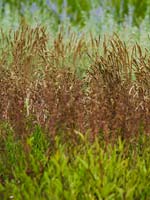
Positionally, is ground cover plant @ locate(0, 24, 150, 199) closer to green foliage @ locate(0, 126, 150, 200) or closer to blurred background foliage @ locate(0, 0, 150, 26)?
green foliage @ locate(0, 126, 150, 200)

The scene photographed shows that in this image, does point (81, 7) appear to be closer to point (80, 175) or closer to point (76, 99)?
point (76, 99)

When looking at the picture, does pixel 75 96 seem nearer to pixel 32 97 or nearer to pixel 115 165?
pixel 32 97

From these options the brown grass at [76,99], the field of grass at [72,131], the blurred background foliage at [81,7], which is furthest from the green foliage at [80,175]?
the blurred background foliage at [81,7]

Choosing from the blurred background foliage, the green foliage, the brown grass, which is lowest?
the green foliage

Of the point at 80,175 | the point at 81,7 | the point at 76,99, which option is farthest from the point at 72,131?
the point at 81,7

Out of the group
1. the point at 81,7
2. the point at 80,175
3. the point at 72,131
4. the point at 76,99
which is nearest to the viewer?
the point at 80,175

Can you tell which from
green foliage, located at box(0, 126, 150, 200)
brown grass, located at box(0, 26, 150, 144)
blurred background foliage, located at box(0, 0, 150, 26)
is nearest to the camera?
green foliage, located at box(0, 126, 150, 200)

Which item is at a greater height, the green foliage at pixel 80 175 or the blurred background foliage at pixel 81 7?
the blurred background foliage at pixel 81 7

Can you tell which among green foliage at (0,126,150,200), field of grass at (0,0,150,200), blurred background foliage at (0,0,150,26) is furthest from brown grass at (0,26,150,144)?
blurred background foliage at (0,0,150,26)

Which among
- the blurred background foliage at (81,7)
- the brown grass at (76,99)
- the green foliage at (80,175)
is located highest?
the blurred background foliage at (81,7)

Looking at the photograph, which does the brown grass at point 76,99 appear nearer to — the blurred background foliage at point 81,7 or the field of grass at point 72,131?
the field of grass at point 72,131

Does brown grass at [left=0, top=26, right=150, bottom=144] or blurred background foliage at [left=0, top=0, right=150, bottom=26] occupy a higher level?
blurred background foliage at [left=0, top=0, right=150, bottom=26]

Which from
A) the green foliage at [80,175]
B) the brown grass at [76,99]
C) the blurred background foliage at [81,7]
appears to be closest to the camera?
the green foliage at [80,175]

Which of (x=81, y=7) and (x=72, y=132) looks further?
(x=81, y=7)
